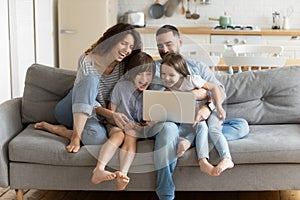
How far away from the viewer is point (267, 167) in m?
3.03

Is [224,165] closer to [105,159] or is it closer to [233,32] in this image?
[105,159]

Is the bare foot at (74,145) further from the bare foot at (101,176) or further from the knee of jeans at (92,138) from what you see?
the bare foot at (101,176)

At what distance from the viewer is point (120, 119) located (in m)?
3.11

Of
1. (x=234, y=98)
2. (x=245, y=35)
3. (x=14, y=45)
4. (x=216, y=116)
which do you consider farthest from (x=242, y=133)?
(x=245, y=35)

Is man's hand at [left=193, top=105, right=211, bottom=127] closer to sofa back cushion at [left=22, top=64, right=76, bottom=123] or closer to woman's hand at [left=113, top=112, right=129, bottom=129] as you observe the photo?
woman's hand at [left=113, top=112, right=129, bottom=129]

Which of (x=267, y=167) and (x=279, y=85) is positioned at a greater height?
(x=279, y=85)

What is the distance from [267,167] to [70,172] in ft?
3.51

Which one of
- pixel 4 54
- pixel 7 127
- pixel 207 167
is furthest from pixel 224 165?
pixel 4 54

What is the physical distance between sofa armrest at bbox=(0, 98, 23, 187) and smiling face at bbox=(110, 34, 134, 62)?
0.72 metres

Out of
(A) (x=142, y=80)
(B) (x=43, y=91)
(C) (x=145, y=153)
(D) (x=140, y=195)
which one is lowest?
(D) (x=140, y=195)

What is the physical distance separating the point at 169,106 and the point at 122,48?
44 centimetres

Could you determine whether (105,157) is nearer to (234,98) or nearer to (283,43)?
(234,98)

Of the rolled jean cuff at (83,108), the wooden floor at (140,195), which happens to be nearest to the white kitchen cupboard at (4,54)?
the wooden floor at (140,195)

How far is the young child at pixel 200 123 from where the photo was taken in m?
2.92
